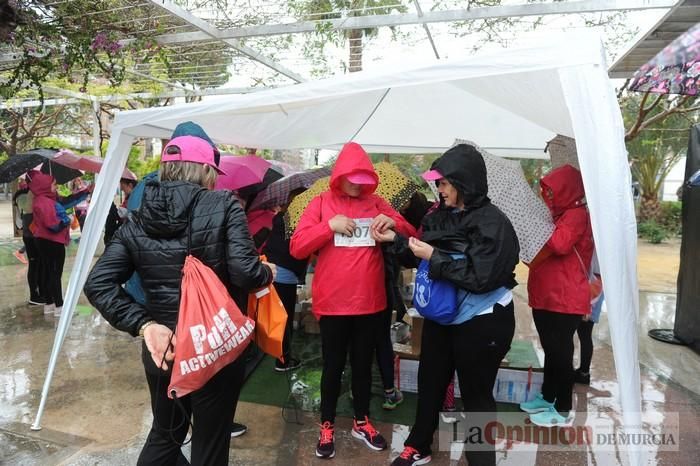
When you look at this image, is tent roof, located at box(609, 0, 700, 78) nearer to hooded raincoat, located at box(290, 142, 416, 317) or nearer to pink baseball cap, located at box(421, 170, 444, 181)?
pink baseball cap, located at box(421, 170, 444, 181)

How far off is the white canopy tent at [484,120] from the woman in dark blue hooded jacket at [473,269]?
0.43m

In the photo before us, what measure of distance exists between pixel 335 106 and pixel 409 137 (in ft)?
6.24

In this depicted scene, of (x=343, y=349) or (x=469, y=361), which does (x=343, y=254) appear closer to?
(x=343, y=349)

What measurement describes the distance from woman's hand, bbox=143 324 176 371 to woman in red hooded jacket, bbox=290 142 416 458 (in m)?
1.16

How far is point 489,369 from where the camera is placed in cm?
242

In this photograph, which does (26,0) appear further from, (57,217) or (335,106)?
(335,106)

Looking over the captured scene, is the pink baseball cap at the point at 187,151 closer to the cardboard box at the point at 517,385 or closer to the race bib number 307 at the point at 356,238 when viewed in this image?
the race bib number 307 at the point at 356,238

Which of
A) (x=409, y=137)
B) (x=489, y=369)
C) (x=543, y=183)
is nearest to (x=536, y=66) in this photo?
(x=543, y=183)

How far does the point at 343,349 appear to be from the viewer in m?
2.90

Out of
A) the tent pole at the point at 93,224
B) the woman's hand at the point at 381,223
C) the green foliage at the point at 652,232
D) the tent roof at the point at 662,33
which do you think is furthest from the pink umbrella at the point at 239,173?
the green foliage at the point at 652,232

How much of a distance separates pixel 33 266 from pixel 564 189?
6296mm

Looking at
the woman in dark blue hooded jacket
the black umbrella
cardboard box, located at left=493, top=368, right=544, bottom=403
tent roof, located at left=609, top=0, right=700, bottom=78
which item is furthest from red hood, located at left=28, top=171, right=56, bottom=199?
tent roof, located at left=609, top=0, right=700, bottom=78

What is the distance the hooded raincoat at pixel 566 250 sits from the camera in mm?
2990

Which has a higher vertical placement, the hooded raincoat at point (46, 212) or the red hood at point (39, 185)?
the red hood at point (39, 185)
